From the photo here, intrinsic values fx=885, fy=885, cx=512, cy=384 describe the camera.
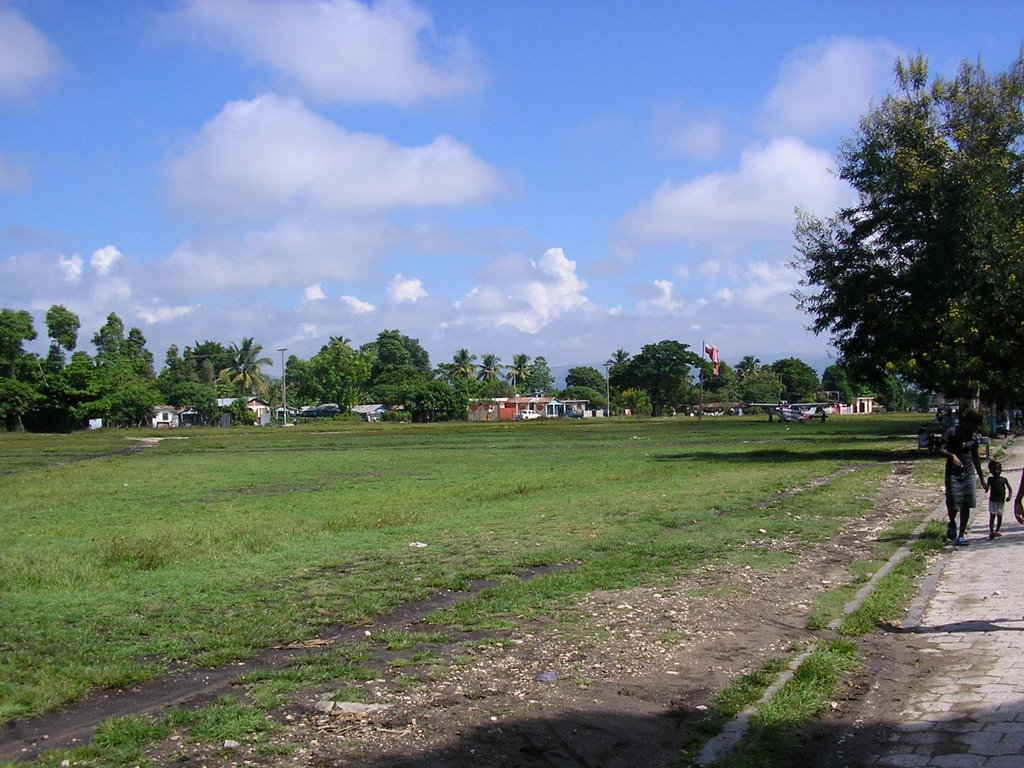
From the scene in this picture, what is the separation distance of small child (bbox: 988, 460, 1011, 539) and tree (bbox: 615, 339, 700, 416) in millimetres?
133854

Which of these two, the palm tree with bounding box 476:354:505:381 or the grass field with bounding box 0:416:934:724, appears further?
the palm tree with bounding box 476:354:505:381

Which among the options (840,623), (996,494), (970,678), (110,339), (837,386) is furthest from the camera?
(837,386)

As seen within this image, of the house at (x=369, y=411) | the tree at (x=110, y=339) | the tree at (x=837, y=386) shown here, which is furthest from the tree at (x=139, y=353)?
the tree at (x=837, y=386)

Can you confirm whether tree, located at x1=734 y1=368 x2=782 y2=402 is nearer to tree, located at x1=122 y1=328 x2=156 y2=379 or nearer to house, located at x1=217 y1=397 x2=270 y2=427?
house, located at x1=217 y1=397 x2=270 y2=427

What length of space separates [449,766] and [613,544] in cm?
823

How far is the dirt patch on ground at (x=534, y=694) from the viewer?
17.7 feet

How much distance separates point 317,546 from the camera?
13.3 m

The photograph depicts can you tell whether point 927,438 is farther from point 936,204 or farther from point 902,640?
point 902,640

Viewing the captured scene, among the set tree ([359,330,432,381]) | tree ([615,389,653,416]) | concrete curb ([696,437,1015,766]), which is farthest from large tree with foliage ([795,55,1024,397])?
tree ([359,330,432,381])

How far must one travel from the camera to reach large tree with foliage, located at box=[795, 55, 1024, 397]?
3117 centimetres

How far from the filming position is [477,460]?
129 feet

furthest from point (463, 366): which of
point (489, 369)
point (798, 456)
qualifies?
point (798, 456)

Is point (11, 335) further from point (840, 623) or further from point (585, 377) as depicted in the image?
point (585, 377)

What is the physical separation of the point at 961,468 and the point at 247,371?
5632 inches
